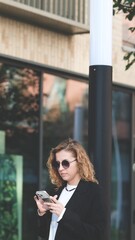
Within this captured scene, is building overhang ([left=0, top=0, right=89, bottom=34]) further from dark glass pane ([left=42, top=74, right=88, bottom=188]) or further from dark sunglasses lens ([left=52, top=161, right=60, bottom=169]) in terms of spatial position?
dark sunglasses lens ([left=52, top=161, right=60, bottom=169])

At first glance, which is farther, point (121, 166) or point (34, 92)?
point (121, 166)

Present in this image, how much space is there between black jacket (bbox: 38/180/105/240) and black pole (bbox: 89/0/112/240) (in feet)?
1.09

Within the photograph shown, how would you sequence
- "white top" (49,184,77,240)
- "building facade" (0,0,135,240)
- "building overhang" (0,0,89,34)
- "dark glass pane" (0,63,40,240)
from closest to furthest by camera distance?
"white top" (49,184,77,240) < "building overhang" (0,0,89,34) < "building facade" (0,0,135,240) < "dark glass pane" (0,63,40,240)

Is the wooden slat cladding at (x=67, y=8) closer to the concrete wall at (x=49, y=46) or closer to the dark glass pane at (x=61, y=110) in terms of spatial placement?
the concrete wall at (x=49, y=46)

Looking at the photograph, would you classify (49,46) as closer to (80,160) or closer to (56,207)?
(80,160)

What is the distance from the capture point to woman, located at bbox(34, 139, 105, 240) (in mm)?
4336

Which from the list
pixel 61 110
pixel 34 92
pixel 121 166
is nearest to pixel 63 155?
pixel 34 92

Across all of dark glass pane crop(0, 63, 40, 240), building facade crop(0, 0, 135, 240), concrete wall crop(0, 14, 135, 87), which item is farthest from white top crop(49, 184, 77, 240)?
dark glass pane crop(0, 63, 40, 240)

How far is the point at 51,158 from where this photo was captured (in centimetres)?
464

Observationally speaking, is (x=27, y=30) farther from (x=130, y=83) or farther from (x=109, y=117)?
(x=109, y=117)

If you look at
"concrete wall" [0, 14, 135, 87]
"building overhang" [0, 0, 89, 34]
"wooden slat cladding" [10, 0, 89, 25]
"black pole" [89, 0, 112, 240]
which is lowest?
"black pole" [89, 0, 112, 240]

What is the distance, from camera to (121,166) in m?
12.6

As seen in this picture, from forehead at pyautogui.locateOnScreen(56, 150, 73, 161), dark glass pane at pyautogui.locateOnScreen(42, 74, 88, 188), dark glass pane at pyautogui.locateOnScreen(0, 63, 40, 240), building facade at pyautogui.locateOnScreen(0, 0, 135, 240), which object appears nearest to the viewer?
forehead at pyautogui.locateOnScreen(56, 150, 73, 161)

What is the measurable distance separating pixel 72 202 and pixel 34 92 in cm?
605
